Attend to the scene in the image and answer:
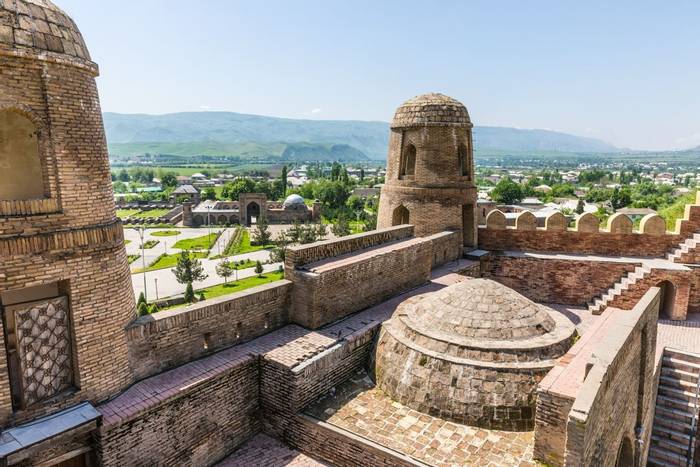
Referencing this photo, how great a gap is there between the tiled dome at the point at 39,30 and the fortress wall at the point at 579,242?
1434 cm

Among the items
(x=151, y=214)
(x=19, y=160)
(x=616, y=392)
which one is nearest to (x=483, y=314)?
(x=616, y=392)

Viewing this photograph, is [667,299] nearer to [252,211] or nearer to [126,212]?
Result: [252,211]

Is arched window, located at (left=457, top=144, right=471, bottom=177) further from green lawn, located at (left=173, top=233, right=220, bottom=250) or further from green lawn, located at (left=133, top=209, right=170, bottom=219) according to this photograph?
green lawn, located at (left=133, top=209, right=170, bottom=219)

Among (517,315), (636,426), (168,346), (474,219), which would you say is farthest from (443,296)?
(474,219)

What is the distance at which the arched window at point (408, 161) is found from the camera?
16422 mm

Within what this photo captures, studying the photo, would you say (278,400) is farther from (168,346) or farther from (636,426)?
(636,426)

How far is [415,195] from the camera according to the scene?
1605 centimetres

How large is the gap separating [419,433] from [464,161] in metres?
10.9

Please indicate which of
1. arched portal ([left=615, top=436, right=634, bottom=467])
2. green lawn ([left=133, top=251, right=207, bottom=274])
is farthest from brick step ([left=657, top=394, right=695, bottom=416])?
green lawn ([left=133, top=251, right=207, bottom=274])

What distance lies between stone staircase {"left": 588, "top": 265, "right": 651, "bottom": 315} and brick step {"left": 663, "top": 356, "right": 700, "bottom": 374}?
2.95 meters

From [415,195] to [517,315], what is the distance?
7.34m

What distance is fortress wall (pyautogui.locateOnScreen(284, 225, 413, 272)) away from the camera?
1041 cm

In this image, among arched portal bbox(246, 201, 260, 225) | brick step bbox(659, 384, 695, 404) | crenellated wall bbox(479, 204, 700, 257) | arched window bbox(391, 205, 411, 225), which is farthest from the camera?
arched portal bbox(246, 201, 260, 225)

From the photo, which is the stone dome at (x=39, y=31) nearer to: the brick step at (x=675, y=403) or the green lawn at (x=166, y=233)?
the brick step at (x=675, y=403)
